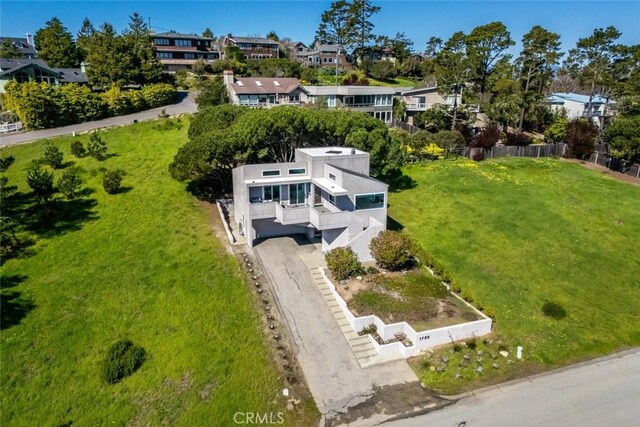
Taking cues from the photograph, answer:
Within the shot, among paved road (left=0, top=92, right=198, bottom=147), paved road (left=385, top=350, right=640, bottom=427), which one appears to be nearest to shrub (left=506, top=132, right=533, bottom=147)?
paved road (left=385, top=350, right=640, bottom=427)

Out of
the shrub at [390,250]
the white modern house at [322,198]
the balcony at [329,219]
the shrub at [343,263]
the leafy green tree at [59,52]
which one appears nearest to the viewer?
the shrub at [343,263]

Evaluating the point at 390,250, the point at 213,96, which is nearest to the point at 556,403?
the point at 390,250

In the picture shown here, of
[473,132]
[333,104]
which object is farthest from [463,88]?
[333,104]

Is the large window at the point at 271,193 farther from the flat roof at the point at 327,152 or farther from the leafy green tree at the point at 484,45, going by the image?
the leafy green tree at the point at 484,45

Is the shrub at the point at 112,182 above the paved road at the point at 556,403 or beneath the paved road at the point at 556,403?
above

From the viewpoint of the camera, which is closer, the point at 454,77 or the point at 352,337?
the point at 352,337

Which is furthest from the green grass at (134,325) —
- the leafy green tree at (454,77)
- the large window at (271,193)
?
the leafy green tree at (454,77)

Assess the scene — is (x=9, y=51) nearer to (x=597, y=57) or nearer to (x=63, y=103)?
(x=63, y=103)
